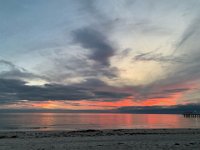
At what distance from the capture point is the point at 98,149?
19891 millimetres

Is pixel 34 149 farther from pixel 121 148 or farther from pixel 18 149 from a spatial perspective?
pixel 121 148

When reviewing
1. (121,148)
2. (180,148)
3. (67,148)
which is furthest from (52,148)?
(180,148)

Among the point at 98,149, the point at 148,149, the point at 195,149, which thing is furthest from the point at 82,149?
the point at 195,149

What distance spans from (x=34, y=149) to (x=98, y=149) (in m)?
4.43

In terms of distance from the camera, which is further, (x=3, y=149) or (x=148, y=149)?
(x=3, y=149)

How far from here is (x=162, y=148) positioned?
19.7 meters

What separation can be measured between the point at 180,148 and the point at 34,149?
32.7ft

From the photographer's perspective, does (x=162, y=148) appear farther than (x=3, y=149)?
No

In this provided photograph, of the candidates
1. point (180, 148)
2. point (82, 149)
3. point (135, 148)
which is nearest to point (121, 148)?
point (135, 148)

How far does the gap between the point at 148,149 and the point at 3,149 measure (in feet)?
33.8

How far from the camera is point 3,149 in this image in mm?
21031

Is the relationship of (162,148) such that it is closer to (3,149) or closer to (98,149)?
(98,149)

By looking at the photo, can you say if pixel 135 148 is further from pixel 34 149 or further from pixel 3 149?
pixel 3 149

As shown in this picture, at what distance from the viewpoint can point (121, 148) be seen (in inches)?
790
